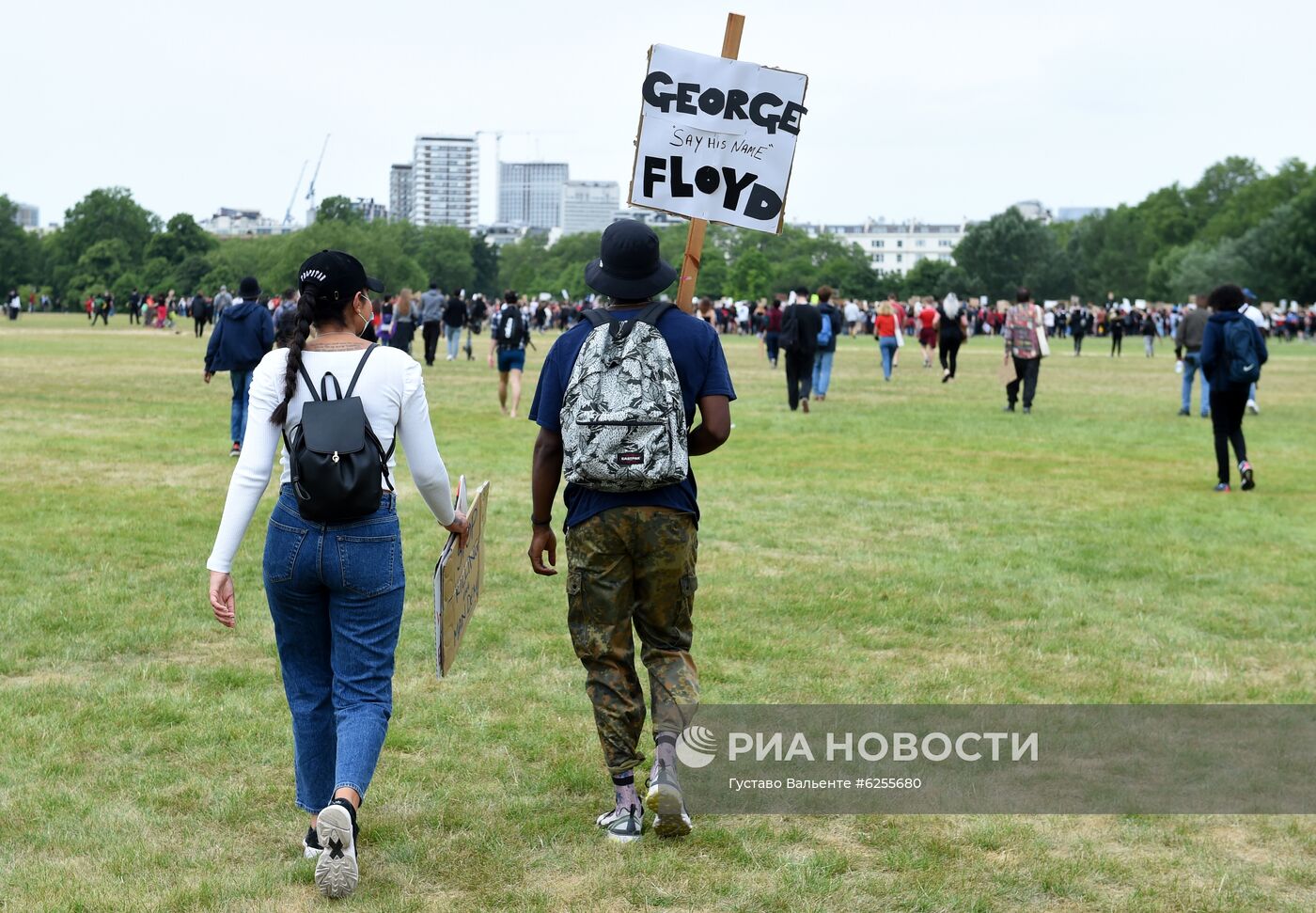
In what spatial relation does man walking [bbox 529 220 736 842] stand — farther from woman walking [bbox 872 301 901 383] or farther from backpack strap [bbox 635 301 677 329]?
woman walking [bbox 872 301 901 383]

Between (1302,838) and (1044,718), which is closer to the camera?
(1302,838)

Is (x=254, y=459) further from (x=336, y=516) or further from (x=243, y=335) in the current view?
(x=243, y=335)

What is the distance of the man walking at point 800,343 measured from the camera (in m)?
22.0

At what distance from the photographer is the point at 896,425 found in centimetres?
2067

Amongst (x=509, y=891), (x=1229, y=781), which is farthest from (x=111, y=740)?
(x=1229, y=781)

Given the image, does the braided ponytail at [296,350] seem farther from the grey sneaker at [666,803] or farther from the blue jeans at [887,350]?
the blue jeans at [887,350]

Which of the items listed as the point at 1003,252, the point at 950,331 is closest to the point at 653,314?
the point at 950,331

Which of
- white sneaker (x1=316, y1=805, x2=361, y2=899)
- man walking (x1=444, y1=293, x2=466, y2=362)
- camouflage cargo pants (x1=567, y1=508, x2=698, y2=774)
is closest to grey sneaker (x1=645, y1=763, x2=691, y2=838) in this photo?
camouflage cargo pants (x1=567, y1=508, x2=698, y2=774)

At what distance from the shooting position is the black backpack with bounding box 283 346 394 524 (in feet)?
14.4

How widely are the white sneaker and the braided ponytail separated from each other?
1154 mm

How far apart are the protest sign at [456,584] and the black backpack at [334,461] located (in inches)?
16.4

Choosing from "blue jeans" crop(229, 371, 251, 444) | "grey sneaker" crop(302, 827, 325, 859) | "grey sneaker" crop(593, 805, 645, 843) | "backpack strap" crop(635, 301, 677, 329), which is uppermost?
"backpack strap" crop(635, 301, 677, 329)

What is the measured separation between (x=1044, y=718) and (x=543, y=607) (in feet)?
10.1

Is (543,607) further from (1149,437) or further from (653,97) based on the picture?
(1149,437)
